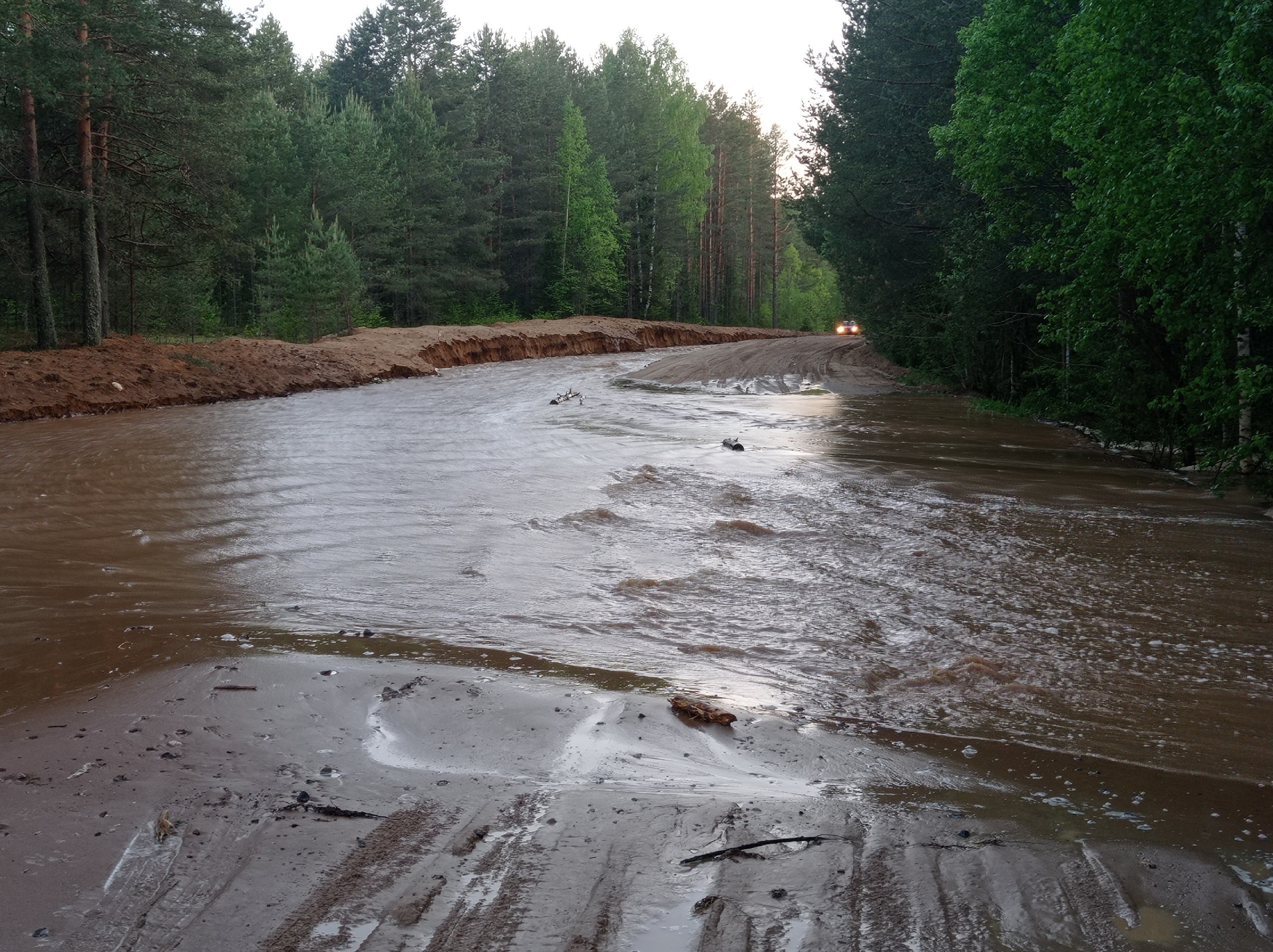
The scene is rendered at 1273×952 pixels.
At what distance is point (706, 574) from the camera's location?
23.4 ft

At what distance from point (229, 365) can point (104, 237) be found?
5.51 meters

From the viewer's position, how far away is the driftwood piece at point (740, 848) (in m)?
3.04

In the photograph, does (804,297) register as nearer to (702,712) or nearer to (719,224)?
(719,224)

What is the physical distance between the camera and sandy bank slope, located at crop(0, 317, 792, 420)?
17.9 m

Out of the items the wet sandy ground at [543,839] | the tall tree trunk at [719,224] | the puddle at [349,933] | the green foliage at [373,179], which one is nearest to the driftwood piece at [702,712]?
the wet sandy ground at [543,839]

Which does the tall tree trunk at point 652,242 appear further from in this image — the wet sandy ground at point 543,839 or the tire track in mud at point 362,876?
the tire track in mud at point 362,876

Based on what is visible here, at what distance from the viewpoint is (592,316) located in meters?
46.7

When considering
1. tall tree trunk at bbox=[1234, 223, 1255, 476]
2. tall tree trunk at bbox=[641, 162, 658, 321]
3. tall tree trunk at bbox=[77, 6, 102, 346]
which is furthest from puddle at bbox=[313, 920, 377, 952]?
tall tree trunk at bbox=[641, 162, 658, 321]

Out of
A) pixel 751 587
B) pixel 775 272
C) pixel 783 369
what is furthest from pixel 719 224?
pixel 751 587

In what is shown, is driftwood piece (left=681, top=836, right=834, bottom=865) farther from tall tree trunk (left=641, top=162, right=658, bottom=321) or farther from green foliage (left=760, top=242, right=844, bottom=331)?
green foliage (left=760, top=242, right=844, bottom=331)

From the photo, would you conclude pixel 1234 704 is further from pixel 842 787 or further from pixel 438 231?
pixel 438 231

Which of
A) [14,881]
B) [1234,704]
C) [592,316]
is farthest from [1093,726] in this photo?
[592,316]

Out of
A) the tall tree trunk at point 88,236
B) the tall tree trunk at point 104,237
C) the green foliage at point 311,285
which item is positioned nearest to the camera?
the tall tree trunk at point 88,236

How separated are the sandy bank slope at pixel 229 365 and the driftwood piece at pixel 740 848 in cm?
1735
